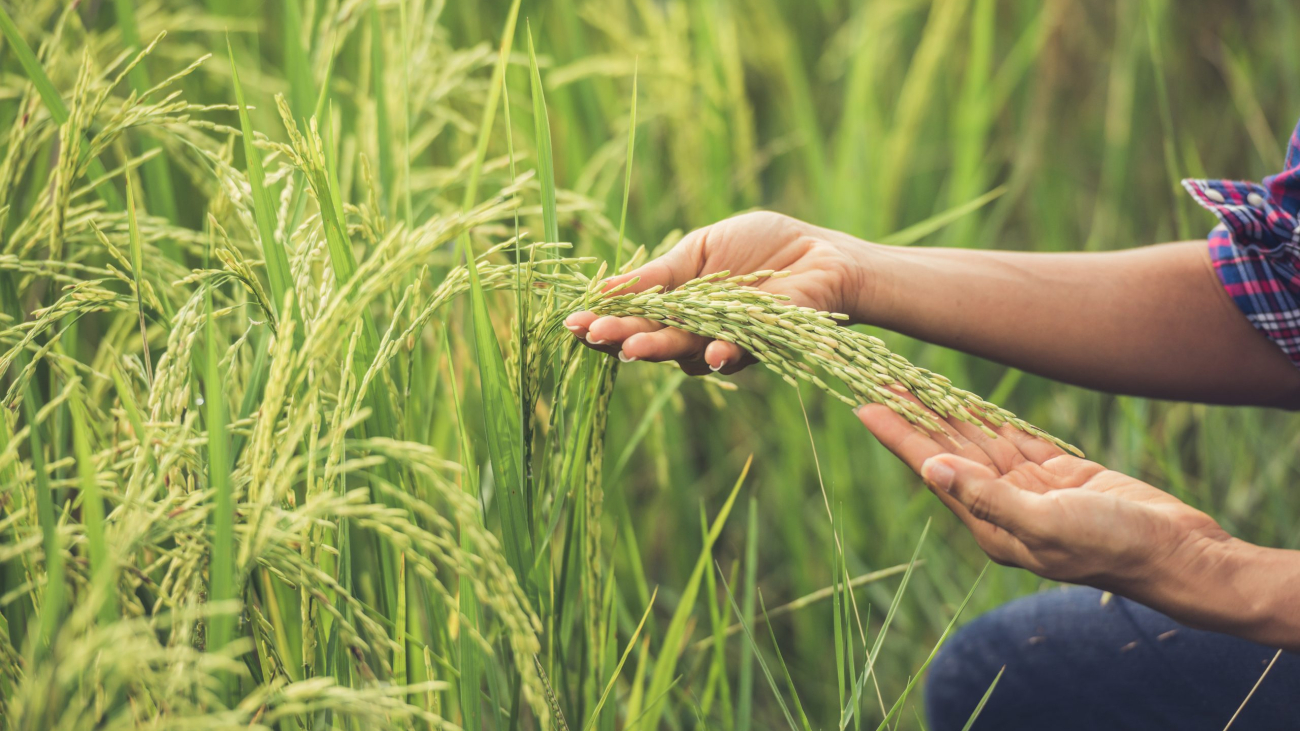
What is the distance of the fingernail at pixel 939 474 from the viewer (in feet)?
2.69

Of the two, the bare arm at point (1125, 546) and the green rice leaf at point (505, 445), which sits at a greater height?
the green rice leaf at point (505, 445)

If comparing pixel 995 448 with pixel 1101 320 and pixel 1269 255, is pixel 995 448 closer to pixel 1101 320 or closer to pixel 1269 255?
pixel 1101 320

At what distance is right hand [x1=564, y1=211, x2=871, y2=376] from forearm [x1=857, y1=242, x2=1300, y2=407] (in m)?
0.06

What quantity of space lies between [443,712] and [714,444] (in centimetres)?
126

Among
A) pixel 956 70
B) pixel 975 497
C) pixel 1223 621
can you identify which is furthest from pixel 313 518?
pixel 956 70

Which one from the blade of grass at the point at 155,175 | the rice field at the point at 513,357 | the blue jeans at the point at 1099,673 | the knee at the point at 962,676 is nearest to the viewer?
the rice field at the point at 513,357

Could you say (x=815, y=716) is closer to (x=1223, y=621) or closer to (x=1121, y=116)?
(x=1223, y=621)

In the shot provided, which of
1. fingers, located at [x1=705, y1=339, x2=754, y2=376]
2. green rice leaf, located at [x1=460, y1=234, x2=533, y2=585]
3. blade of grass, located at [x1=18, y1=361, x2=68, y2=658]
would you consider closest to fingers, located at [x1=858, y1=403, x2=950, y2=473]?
fingers, located at [x1=705, y1=339, x2=754, y2=376]

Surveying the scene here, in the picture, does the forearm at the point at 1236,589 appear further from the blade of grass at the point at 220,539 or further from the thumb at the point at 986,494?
the blade of grass at the point at 220,539

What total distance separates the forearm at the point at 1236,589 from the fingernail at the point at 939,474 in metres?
0.23

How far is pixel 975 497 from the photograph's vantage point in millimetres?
816

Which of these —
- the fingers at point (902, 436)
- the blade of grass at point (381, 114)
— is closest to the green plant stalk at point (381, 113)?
the blade of grass at point (381, 114)

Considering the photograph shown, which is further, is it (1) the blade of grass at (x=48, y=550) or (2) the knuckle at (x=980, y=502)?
(2) the knuckle at (x=980, y=502)

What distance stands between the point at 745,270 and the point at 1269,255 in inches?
28.2
